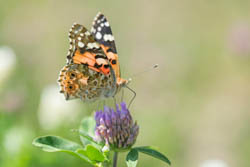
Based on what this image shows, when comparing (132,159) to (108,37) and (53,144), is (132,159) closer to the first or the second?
(53,144)

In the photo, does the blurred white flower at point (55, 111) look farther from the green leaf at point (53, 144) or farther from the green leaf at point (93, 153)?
the green leaf at point (93, 153)

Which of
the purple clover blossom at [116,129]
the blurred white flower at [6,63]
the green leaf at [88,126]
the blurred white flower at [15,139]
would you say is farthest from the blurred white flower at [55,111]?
the purple clover blossom at [116,129]

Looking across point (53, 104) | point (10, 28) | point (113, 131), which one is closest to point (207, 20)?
point (10, 28)

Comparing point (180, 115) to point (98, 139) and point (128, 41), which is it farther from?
point (98, 139)

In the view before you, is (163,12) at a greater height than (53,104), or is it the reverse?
(163,12)

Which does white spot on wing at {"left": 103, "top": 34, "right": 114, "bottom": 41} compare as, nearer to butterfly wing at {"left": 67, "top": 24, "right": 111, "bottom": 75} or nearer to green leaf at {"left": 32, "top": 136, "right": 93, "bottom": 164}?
butterfly wing at {"left": 67, "top": 24, "right": 111, "bottom": 75}

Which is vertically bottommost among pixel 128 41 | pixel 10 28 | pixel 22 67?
pixel 22 67

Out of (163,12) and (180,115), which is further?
(163,12)
